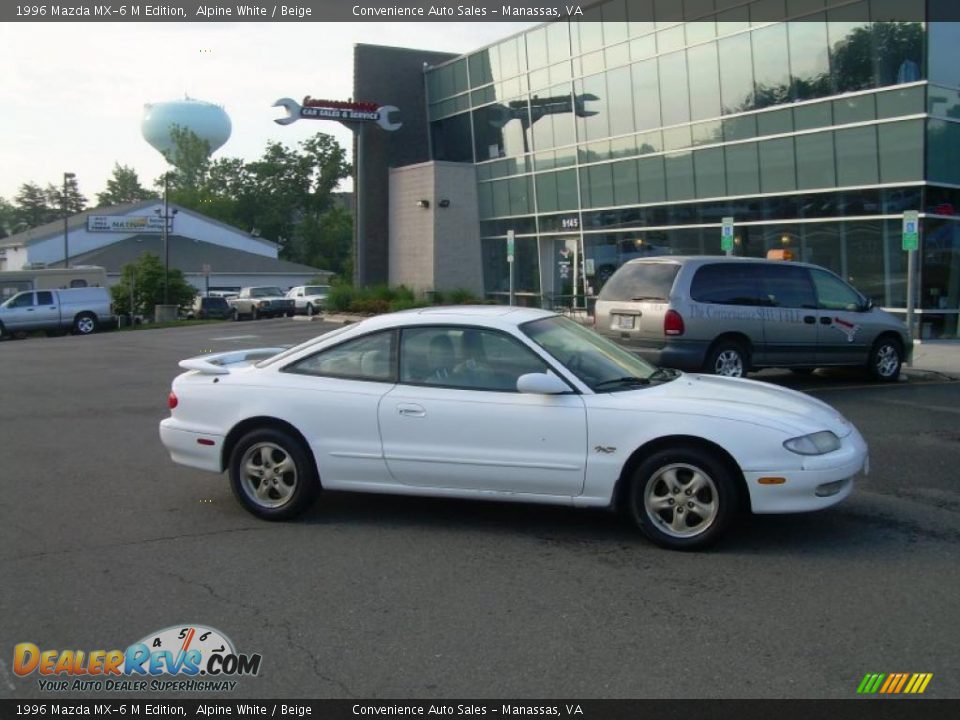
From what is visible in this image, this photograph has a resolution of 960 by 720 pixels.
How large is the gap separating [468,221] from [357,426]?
31103mm

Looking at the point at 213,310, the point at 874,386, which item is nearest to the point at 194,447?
the point at 874,386

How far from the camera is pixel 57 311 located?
35.1 meters

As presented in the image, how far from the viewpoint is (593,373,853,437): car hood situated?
593 cm

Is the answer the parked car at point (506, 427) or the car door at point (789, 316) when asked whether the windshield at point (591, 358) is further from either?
the car door at point (789, 316)

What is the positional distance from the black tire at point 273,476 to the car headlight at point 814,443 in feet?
10.2

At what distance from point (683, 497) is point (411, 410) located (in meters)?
1.83

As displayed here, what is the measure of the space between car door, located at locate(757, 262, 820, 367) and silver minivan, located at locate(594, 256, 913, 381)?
14 millimetres

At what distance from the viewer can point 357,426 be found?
21.6 ft

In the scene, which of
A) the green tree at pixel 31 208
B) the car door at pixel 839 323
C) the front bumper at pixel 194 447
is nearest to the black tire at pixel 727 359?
the car door at pixel 839 323

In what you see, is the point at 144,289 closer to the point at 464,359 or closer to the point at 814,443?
the point at 464,359

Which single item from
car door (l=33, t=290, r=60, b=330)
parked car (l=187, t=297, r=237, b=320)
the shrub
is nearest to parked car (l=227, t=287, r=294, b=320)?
parked car (l=187, t=297, r=237, b=320)

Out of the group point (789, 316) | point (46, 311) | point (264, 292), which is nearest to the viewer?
point (789, 316)

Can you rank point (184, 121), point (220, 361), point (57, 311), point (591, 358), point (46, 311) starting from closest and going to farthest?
point (591, 358), point (220, 361), point (46, 311), point (57, 311), point (184, 121)

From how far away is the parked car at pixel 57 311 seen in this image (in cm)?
3438
